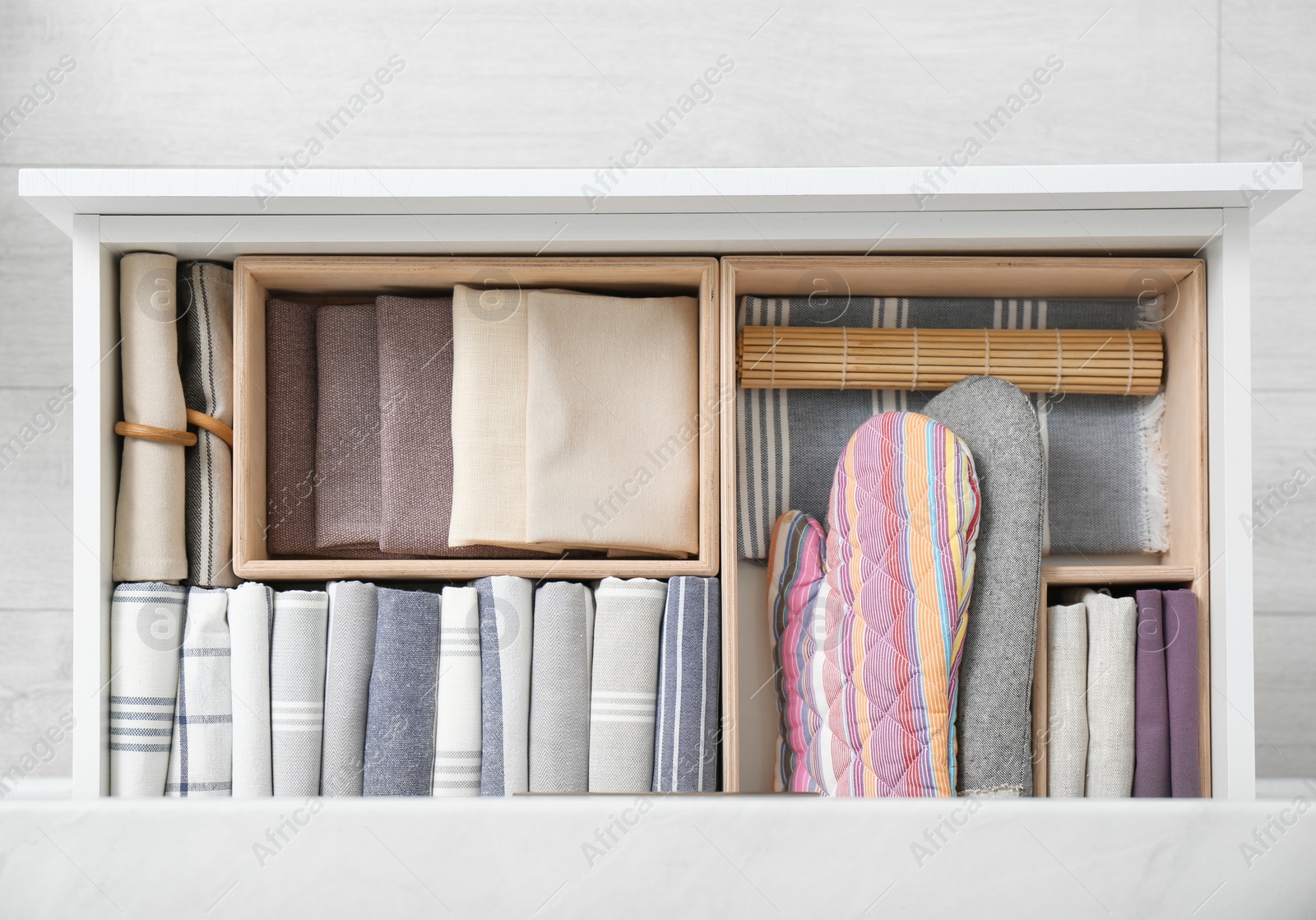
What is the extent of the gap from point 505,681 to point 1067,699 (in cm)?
53

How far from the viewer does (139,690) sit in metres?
0.84

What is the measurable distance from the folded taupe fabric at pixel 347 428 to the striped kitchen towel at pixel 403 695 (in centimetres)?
10

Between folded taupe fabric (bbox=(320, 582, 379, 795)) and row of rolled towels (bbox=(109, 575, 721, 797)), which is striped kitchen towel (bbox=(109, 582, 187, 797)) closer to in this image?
row of rolled towels (bbox=(109, 575, 721, 797))

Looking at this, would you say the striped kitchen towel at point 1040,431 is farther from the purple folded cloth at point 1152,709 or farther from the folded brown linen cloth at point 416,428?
the folded brown linen cloth at point 416,428

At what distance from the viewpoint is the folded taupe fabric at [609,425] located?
91 centimetres

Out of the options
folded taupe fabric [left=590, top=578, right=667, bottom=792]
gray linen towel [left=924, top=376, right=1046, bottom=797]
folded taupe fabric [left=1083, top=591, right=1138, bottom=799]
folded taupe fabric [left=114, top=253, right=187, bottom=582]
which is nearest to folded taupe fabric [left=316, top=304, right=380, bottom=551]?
folded taupe fabric [left=114, top=253, right=187, bottom=582]

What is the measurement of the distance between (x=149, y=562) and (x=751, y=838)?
725mm

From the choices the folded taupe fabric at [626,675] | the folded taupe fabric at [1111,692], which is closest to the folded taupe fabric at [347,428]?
the folded taupe fabric at [626,675]

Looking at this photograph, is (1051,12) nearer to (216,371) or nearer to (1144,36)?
(1144,36)

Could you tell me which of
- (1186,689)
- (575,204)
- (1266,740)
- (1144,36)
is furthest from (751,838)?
(1144,36)

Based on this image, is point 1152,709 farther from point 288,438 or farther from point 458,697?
point 288,438

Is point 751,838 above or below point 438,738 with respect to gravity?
above

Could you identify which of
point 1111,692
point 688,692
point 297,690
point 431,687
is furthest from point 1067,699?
point 297,690

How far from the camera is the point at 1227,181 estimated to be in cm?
79
